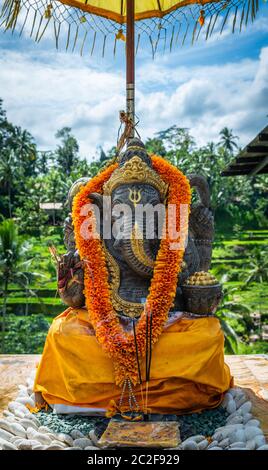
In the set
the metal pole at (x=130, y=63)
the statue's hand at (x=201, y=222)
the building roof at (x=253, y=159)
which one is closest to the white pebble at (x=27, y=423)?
Answer: the statue's hand at (x=201, y=222)

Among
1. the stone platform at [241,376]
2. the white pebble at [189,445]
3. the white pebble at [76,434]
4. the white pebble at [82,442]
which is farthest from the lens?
the stone platform at [241,376]

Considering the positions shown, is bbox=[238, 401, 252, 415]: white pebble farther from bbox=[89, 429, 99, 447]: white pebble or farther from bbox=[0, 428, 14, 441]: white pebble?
bbox=[0, 428, 14, 441]: white pebble

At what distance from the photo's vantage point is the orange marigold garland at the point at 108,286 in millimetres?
4602

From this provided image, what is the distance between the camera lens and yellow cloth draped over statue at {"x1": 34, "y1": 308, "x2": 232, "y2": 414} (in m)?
4.59

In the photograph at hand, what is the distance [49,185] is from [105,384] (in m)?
36.2

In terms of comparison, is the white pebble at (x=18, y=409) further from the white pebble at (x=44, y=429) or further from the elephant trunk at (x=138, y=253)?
the elephant trunk at (x=138, y=253)

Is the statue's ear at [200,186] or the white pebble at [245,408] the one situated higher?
the statue's ear at [200,186]

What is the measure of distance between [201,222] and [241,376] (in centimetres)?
181

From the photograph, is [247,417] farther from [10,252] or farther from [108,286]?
[10,252]

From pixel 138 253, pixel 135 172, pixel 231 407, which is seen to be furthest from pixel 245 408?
pixel 135 172

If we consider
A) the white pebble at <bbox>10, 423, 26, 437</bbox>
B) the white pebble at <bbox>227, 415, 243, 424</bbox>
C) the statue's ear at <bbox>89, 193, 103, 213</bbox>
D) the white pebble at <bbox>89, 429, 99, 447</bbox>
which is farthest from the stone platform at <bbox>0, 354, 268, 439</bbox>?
the statue's ear at <bbox>89, 193, 103, 213</bbox>

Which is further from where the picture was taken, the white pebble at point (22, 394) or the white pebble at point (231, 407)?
the white pebble at point (22, 394)

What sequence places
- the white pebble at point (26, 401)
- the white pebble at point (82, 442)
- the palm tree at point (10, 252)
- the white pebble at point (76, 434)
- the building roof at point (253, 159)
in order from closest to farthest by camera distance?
the white pebble at point (82, 442) < the white pebble at point (76, 434) < the white pebble at point (26, 401) < the building roof at point (253, 159) < the palm tree at point (10, 252)
